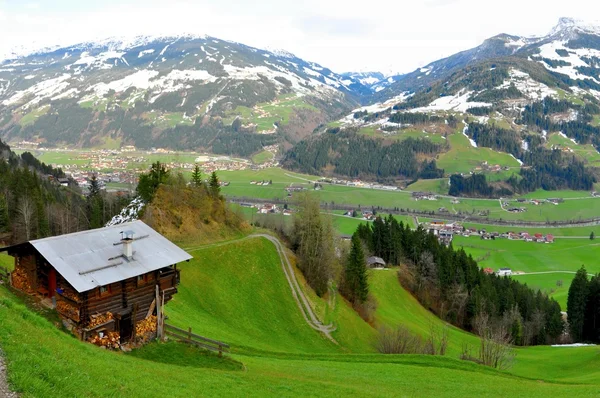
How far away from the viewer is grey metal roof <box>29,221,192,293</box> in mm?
28031

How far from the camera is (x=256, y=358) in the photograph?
120ft

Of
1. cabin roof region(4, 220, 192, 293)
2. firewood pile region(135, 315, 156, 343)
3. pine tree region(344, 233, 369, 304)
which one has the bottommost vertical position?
pine tree region(344, 233, 369, 304)

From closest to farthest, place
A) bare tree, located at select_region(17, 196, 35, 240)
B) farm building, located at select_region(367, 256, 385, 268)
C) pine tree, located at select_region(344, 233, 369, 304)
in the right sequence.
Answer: bare tree, located at select_region(17, 196, 35, 240) → pine tree, located at select_region(344, 233, 369, 304) → farm building, located at select_region(367, 256, 385, 268)

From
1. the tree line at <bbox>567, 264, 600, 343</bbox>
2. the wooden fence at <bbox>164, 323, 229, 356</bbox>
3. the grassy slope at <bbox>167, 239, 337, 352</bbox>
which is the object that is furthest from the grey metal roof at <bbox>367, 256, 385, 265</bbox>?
the wooden fence at <bbox>164, 323, 229, 356</bbox>

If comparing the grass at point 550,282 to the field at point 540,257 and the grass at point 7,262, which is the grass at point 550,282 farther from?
the grass at point 7,262

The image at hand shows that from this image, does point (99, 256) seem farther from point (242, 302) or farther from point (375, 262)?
point (375, 262)

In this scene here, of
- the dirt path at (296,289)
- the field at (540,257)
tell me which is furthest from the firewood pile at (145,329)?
the field at (540,257)

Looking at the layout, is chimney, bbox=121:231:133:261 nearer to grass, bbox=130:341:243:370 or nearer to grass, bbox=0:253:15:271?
grass, bbox=130:341:243:370

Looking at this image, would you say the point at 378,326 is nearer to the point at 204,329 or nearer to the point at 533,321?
the point at 204,329

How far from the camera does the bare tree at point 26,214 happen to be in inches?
2872

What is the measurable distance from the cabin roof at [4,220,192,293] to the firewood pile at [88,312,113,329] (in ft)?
8.33

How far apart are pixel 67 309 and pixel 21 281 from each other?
5.55 metres

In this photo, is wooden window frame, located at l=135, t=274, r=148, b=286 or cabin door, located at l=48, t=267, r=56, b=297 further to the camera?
wooden window frame, located at l=135, t=274, r=148, b=286

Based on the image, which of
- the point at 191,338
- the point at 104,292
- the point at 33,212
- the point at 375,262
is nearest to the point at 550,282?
the point at 375,262
